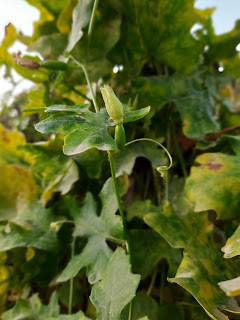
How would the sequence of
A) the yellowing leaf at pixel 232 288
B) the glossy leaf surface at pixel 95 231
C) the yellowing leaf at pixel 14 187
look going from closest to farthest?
the yellowing leaf at pixel 232 288, the glossy leaf surface at pixel 95 231, the yellowing leaf at pixel 14 187

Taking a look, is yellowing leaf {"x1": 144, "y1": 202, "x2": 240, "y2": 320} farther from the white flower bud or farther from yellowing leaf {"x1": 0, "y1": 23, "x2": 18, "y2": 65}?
yellowing leaf {"x1": 0, "y1": 23, "x2": 18, "y2": 65}

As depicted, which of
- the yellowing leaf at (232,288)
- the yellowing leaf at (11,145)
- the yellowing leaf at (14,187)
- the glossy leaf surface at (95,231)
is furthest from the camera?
the yellowing leaf at (11,145)

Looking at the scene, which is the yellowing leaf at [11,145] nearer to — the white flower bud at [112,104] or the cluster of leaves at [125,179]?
the cluster of leaves at [125,179]

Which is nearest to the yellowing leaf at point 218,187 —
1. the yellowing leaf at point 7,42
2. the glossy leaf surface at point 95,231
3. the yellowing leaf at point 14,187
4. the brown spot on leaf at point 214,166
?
the brown spot on leaf at point 214,166

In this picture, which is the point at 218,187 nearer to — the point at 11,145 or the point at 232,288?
the point at 232,288

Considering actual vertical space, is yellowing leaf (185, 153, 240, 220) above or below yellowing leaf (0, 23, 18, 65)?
below

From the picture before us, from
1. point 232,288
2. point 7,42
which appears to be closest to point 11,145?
point 7,42

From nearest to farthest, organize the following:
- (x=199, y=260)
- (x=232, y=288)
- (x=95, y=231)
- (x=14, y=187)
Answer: (x=232, y=288) → (x=199, y=260) → (x=95, y=231) → (x=14, y=187)

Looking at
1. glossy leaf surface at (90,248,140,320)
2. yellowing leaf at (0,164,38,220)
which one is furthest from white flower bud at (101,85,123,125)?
yellowing leaf at (0,164,38,220)

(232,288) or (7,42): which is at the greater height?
(7,42)

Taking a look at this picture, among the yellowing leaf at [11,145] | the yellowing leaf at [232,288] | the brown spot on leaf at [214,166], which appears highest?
the yellowing leaf at [11,145]
